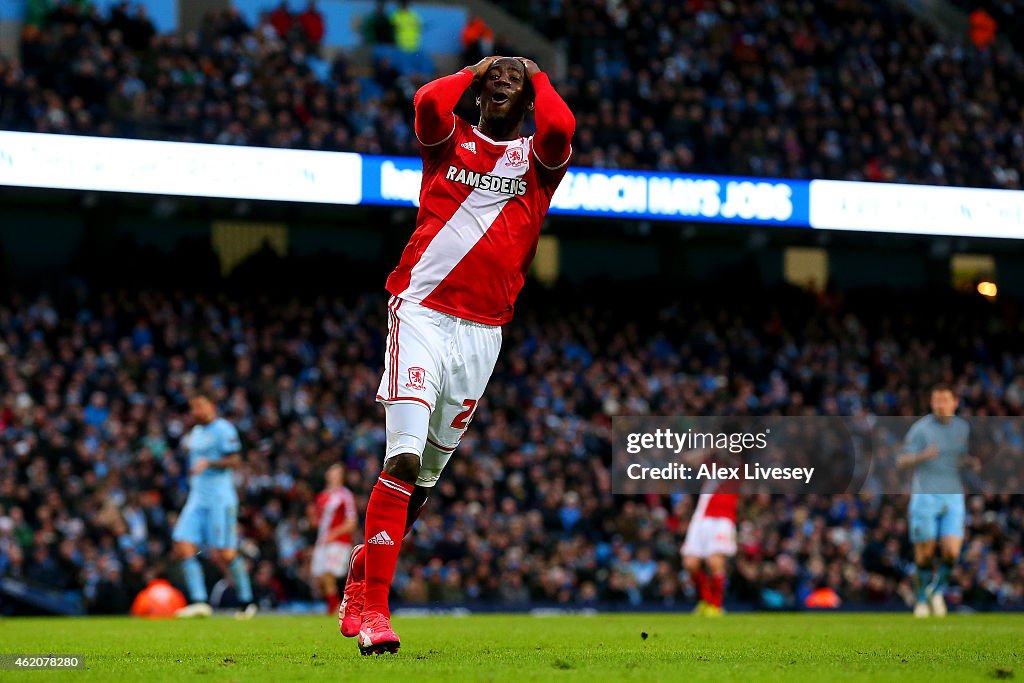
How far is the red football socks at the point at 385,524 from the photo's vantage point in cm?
645

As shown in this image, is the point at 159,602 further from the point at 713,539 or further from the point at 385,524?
the point at 385,524

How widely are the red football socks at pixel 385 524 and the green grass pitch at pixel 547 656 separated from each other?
1.29ft

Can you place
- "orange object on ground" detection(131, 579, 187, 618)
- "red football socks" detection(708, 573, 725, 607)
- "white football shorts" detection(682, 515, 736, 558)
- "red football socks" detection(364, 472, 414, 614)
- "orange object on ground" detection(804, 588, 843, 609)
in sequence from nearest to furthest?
"red football socks" detection(364, 472, 414, 614) → "orange object on ground" detection(131, 579, 187, 618) → "white football shorts" detection(682, 515, 736, 558) → "red football socks" detection(708, 573, 725, 607) → "orange object on ground" detection(804, 588, 843, 609)

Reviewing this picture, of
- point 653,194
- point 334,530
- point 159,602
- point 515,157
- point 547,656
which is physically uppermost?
point 653,194

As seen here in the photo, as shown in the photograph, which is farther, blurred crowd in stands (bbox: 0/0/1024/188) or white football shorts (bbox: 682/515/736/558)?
blurred crowd in stands (bbox: 0/0/1024/188)

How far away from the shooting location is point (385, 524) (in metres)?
6.50

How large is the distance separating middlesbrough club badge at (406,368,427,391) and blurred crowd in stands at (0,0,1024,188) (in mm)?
15745

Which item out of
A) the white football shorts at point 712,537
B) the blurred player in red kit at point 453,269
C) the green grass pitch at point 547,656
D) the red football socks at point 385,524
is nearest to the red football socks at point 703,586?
the white football shorts at point 712,537

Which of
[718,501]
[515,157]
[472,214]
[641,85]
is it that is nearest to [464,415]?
[472,214]

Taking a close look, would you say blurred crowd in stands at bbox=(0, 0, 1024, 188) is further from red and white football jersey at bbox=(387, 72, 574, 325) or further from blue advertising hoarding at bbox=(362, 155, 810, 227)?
red and white football jersey at bbox=(387, 72, 574, 325)

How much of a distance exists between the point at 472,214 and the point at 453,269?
0.29 metres

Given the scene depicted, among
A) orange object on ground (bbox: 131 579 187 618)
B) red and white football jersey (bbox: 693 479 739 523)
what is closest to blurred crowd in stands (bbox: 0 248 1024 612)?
orange object on ground (bbox: 131 579 187 618)

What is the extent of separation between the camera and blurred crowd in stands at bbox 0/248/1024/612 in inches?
762

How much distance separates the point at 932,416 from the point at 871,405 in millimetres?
12403
